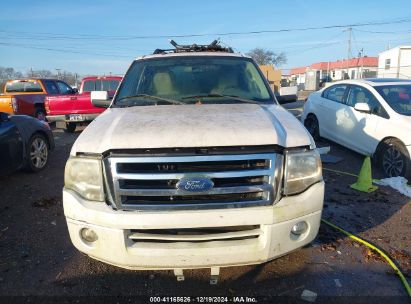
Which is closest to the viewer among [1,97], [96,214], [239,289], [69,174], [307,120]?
[96,214]

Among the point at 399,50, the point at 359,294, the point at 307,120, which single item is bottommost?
the point at 359,294

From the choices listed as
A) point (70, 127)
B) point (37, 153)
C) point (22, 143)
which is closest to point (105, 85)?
point (70, 127)

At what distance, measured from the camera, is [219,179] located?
2512mm

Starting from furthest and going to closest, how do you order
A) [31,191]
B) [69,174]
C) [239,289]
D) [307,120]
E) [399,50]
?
[399,50]
[307,120]
[31,191]
[239,289]
[69,174]

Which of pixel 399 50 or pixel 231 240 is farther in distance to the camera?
pixel 399 50

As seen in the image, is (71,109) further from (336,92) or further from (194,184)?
(194,184)

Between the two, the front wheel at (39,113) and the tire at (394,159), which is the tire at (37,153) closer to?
the tire at (394,159)

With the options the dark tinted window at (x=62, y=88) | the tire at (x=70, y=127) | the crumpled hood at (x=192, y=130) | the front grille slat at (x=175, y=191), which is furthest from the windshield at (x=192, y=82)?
the dark tinted window at (x=62, y=88)

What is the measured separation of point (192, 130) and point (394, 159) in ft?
15.0

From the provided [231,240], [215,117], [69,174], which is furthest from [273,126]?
[69,174]

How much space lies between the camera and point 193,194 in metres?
2.45

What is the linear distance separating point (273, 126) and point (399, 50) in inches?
1907

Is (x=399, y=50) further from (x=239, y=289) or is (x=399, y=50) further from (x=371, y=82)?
(x=239, y=289)

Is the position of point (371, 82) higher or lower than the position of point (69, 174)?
higher
